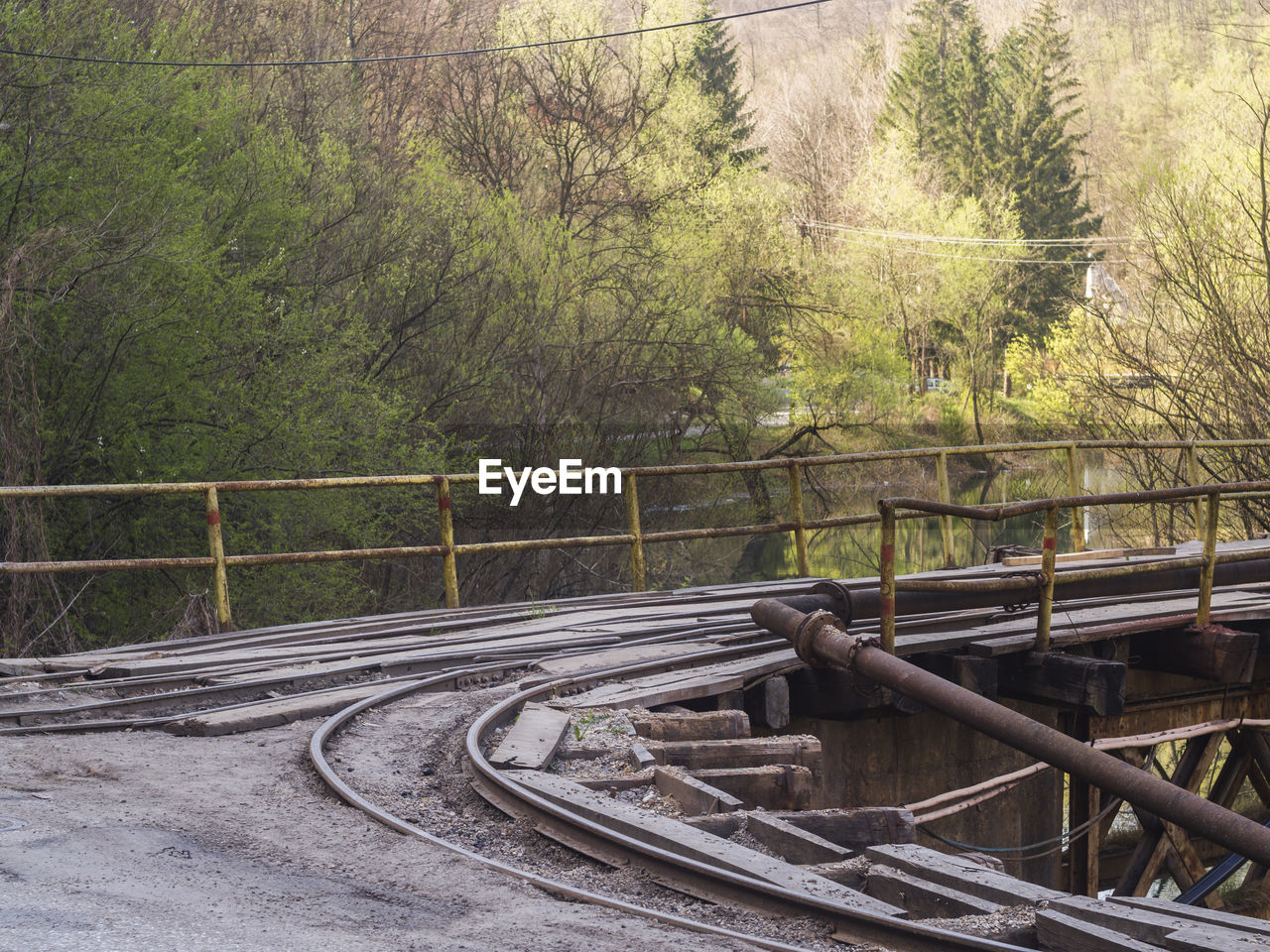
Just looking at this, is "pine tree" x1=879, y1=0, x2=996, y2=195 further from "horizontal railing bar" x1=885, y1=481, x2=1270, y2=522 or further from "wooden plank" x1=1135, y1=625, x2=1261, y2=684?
"horizontal railing bar" x1=885, y1=481, x2=1270, y2=522

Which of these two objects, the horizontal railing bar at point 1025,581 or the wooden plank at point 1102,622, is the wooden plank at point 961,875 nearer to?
the horizontal railing bar at point 1025,581

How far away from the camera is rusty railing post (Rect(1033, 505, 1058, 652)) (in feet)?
27.4

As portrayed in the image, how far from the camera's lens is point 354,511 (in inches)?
808

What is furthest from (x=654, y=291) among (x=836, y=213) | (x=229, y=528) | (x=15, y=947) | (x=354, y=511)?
(x=836, y=213)

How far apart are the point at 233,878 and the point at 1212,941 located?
10.6ft

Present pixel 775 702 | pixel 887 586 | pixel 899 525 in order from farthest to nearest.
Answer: pixel 899 525 → pixel 775 702 → pixel 887 586

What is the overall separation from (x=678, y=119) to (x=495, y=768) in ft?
100

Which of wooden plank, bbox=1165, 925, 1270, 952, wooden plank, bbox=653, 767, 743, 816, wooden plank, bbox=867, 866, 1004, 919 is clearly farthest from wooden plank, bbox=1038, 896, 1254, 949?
wooden plank, bbox=653, 767, 743, 816

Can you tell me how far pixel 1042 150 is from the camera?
62.6 m

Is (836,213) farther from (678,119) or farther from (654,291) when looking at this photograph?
(654,291)

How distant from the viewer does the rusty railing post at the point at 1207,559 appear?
8.99 metres

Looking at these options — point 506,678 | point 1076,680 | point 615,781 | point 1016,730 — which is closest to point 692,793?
point 615,781

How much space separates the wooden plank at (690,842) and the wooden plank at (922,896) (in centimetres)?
17

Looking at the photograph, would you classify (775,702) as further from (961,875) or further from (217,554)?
(217,554)
